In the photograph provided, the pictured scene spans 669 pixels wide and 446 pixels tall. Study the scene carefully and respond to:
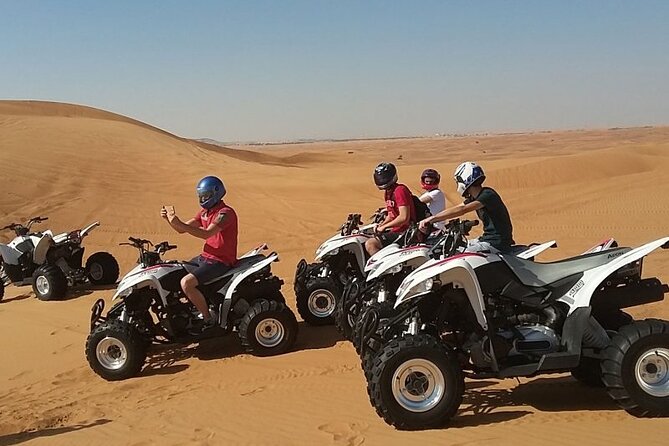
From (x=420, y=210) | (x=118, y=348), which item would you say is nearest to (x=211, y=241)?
(x=118, y=348)

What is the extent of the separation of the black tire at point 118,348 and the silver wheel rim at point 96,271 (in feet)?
18.5

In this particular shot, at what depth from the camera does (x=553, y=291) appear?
17.4 ft

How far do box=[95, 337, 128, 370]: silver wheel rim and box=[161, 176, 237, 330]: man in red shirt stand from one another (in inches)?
34.3

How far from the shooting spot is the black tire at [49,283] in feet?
37.3

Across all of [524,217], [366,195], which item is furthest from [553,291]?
[366,195]

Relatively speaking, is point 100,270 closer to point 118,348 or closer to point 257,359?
point 118,348

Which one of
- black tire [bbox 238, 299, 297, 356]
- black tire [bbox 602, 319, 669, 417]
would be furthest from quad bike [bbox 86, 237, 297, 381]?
black tire [bbox 602, 319, 669, 417]

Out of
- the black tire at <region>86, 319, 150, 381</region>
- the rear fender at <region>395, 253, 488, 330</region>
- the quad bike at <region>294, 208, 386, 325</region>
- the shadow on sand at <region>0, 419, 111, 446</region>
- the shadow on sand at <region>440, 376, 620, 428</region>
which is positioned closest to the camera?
the rear fender at <region>395, 253, 488, 330</region>

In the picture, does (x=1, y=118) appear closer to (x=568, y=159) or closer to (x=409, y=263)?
(x=568, y=159)

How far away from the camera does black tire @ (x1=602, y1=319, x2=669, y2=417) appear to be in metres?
4.93

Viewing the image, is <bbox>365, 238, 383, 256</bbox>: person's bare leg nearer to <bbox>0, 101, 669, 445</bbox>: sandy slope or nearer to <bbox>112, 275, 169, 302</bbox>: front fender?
<bbox>0, 101, 669, 445</bbox>: sandy slope

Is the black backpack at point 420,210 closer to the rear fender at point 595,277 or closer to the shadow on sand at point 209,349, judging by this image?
the shadow on sand at point 209,349

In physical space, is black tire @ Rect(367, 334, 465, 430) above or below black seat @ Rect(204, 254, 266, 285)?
below

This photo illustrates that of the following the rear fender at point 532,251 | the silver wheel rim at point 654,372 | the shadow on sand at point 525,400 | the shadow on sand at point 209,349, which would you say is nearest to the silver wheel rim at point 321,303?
the shadow on sand at point 209,349
